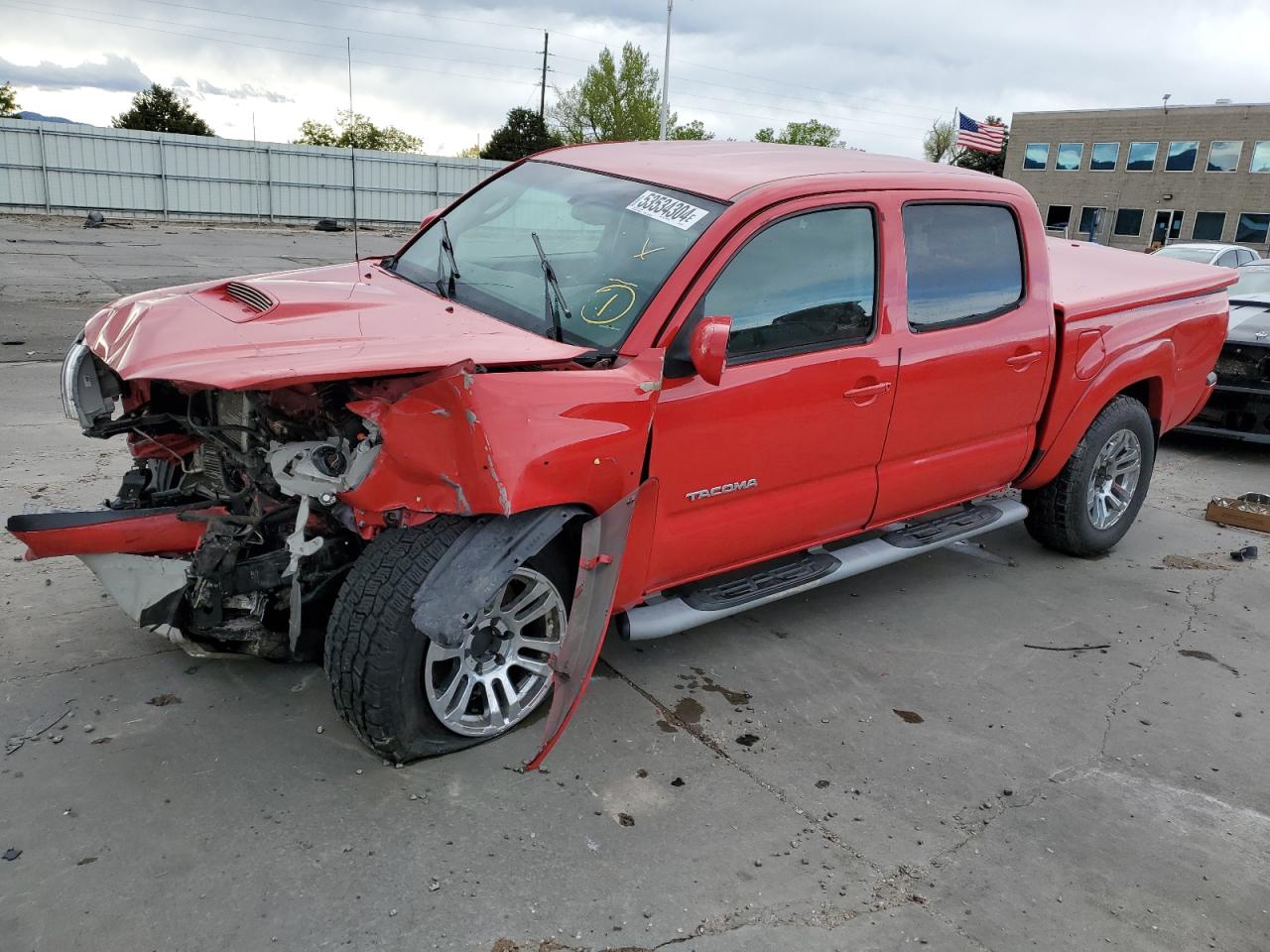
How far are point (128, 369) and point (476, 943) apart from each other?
1830 mm

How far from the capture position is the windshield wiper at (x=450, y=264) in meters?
3.77

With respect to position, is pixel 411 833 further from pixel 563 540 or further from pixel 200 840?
pixel 563 540

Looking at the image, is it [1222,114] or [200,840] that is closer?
[200,840]

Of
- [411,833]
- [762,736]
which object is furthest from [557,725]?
[762,736]

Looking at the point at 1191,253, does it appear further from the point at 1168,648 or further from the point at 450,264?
the point at 450,264

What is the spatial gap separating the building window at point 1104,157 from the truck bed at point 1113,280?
180ft

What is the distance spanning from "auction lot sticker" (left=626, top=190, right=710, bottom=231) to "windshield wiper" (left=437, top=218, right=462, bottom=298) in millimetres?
725

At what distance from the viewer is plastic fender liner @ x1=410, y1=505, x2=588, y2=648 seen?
2.84 meters

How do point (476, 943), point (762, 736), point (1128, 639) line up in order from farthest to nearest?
point (1128, 639) < point (762, 736) < point (476, 943)

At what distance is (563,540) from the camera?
3.34 m

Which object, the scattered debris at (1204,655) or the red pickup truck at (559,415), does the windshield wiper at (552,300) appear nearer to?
the red pickup truck at (559,415)

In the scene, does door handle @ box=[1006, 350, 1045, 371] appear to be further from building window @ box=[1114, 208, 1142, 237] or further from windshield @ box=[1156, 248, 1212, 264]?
building window @ box=[1114, 208, 1142, 237]

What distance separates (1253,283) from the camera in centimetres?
898

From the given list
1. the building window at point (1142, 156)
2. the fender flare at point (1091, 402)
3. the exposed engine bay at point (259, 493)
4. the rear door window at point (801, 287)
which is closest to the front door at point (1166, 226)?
the building window at point (1142, 156)
